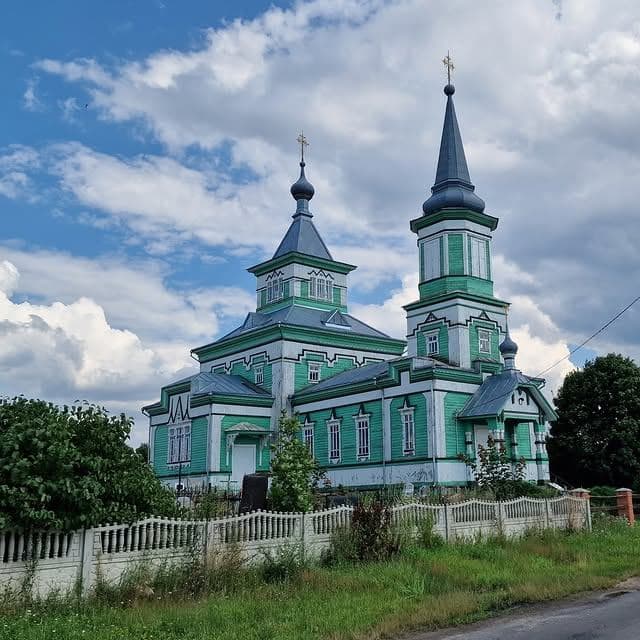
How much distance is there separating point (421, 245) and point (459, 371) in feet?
20.9

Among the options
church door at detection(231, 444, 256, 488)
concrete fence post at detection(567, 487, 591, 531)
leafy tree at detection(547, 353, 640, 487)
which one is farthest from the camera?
leafy tree at detection(547, 353, 640, 487)

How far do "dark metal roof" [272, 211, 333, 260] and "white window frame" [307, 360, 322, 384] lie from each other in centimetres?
610

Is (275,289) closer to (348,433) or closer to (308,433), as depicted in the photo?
(308,433)

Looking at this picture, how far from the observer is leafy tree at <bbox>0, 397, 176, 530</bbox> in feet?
29.0

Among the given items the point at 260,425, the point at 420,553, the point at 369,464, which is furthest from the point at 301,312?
the point at 420,553

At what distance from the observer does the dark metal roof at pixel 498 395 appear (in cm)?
2567

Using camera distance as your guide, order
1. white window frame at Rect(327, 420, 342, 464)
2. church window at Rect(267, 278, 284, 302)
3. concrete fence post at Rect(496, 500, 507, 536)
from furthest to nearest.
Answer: church window at Rect(267, 278, 284, 302)
white window frame at Rect(327, 420, 342, 464)
concrete fence post at Rect(496, 500, 507, 536)

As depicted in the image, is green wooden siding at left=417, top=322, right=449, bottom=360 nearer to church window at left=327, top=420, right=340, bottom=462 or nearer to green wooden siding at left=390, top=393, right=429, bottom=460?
green wooden siding at left=390, top=393, right=429, bottom=460

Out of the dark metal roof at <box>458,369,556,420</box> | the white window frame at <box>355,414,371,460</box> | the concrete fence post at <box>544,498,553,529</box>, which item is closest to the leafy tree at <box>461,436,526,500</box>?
the concrete fence post at <box>544,498,553,529</box>

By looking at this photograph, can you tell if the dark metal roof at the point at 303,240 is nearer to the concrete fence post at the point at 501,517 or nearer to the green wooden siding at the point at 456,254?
the green wooden siding at the point at 456,254

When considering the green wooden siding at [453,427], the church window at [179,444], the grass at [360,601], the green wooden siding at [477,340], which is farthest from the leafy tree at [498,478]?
the church window at [179,444]

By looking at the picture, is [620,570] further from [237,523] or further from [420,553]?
[237,523]

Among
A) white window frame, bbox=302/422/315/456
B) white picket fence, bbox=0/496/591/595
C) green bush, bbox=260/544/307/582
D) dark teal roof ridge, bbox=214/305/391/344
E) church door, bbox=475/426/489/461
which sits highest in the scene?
dark teal roof ridge, bbox=214/305/391/344

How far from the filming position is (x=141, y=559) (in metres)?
10.1
